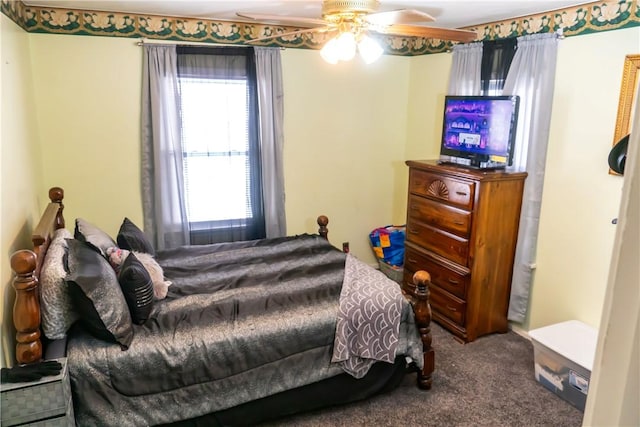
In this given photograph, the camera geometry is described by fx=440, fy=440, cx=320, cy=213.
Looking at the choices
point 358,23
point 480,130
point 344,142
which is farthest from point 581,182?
point 344,142

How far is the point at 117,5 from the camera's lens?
10.6ft

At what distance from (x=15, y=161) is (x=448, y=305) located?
3.14 m

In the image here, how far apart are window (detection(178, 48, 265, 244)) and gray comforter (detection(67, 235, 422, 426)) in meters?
1.13

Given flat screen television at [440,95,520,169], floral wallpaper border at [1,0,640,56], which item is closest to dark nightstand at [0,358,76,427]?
floral wallpaper border at [1,0,640,56]

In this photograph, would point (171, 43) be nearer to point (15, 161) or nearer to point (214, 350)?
point (15, 161)

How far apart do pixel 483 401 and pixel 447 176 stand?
1.60 metres

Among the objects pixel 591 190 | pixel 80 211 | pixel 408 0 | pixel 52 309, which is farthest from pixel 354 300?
pixel 80 211

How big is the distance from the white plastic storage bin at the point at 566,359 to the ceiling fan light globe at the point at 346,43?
82.9 inches

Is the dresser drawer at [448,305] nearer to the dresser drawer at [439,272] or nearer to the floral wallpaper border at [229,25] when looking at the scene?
the dresser drawer at [439,272]

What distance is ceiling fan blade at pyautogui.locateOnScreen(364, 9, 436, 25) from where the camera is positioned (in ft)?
7.25

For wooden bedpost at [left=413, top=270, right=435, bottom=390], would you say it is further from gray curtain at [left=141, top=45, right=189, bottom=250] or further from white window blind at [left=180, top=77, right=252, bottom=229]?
gray curtain at [left=141, top=45, right=189, bottom=250]

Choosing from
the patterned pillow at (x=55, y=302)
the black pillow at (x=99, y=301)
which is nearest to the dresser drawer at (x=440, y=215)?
the black pillow at (x=99, y=301)

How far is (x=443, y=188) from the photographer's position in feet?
11.3

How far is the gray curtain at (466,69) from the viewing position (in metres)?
3.65
